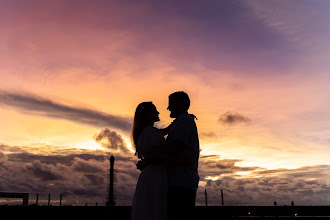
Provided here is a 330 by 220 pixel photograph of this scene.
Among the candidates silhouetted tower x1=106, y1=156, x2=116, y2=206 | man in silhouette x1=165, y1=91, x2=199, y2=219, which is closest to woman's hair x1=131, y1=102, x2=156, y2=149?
man in silhouette x1=165, y1=91, x2=199, y2=219

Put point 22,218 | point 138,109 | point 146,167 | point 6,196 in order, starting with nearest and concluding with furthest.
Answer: point 146,167, point 138,109, point 22,218, point 6,196

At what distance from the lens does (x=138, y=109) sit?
3.30 meters

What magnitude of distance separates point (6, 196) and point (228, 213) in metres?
43.5

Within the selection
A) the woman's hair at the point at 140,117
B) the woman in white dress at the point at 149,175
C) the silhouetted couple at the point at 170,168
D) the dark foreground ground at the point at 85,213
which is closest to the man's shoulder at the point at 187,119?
the silhouetted couple at the point at 170,168

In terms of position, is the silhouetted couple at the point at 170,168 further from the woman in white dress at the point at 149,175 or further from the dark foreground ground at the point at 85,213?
the dark foreground ground at the point at 85,213

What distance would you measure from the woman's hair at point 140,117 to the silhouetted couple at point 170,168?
0.42ft

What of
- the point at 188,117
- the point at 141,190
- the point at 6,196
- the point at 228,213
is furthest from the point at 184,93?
the point at 6,196

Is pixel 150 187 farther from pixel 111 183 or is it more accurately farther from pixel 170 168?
pixel 111 183

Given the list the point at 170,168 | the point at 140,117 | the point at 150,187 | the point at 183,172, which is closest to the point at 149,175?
the point at 150,187

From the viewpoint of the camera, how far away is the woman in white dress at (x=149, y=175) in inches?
113

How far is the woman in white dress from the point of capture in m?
2.88

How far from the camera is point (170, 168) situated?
290 centimetres

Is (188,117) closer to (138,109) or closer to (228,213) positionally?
(138,109)

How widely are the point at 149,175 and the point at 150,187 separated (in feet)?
0.36
